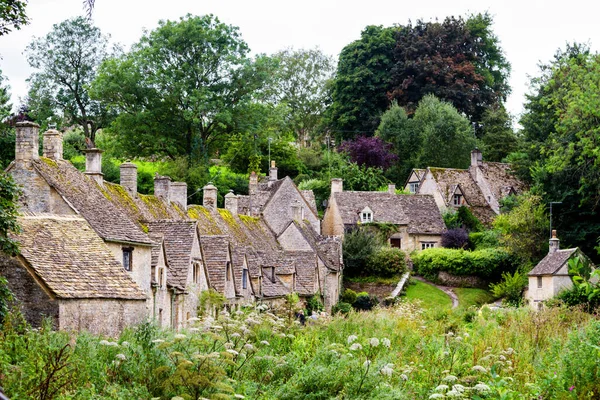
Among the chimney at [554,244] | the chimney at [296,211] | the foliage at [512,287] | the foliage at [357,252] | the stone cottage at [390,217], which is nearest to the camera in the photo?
the chimney at [554,244]

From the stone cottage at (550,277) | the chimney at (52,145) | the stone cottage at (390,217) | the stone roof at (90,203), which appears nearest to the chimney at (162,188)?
the stone roof at (90,203)

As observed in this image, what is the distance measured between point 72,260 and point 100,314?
79.0 inches

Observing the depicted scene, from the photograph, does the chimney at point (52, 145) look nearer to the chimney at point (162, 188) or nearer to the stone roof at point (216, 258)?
the stone roof at point (216, 258)

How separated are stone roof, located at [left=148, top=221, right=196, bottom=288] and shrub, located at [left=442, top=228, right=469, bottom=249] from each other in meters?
41.5

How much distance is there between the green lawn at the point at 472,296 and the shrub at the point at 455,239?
22.0 feet

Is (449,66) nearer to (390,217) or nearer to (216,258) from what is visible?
(390,217)

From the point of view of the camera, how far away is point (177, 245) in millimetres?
37000

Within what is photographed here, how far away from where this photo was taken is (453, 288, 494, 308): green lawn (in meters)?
65.6

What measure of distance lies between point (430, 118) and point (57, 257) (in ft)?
229

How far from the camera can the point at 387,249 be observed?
7094cm

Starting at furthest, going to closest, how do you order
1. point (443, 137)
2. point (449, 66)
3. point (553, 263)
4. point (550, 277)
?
point (449, 66) → point (443, 137) → point (553, 263) → point (550, 277)

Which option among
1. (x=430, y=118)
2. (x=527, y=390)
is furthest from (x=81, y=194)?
(x=430, y=118)

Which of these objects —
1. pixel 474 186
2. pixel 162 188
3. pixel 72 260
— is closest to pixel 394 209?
pixel 474 186

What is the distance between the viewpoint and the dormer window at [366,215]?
7869 cm
